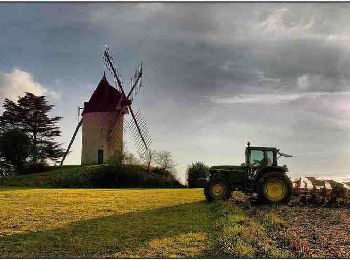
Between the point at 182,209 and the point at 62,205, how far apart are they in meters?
4.63

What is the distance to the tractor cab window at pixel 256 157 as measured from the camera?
19.9 meters

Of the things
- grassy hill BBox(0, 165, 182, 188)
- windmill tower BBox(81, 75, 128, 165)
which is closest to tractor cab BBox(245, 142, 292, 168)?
grassy hill BBox(0, 165, 182, 188)

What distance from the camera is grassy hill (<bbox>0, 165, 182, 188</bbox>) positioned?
39.4 m

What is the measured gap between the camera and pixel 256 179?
63.7ft

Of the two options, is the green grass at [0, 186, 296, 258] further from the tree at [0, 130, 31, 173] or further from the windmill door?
the tree at [0, 130, 31, 173]

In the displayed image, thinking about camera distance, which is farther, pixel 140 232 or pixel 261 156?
pixel 261 156

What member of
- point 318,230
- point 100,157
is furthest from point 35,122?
point 318,230

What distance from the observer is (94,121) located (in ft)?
148

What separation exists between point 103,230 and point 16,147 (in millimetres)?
34407

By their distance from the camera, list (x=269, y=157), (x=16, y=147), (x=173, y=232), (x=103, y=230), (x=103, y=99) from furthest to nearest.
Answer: (x=103, y=99) → (x=16, y=147) → (x=269, y=157) → (x=103, y=230) → (x=173, y=232)

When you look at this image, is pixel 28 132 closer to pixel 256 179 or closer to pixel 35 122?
pixel 35 122

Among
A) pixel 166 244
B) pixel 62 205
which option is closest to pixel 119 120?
pixel 62 205

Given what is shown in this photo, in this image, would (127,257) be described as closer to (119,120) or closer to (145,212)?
(145,212)

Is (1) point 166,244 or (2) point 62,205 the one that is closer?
(1) point 166,244
